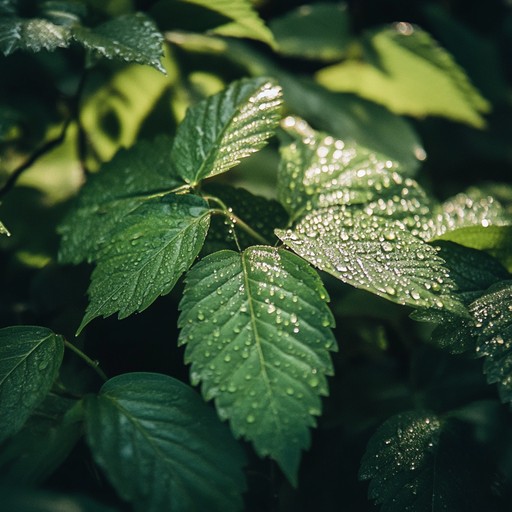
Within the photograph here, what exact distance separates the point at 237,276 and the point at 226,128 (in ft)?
1.06

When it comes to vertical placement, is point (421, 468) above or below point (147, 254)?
below

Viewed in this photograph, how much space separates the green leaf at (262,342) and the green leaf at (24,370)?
208 millimetres

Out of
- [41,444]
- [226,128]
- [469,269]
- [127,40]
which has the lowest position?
[41,444]

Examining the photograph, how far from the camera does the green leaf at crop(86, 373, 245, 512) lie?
67cm

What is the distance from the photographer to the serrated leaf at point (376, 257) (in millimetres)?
751

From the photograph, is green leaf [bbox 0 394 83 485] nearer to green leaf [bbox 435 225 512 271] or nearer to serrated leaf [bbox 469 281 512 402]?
serrated leaf [bbox 469 281 512 402]

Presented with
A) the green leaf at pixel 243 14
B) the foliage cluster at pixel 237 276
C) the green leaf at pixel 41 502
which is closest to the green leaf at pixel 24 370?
the foliage cluster at pixel 237 276

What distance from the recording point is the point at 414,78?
155 cm

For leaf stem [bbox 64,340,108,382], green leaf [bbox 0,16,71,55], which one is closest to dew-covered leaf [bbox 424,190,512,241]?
leaf stem [bbox 64,340,108,382]

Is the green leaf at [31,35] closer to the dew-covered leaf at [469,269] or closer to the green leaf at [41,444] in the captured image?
the green leaf at [41,444]

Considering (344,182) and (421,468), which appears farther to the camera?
(344,182)

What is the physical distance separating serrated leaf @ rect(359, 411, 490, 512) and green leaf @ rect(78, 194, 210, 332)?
1.48ft

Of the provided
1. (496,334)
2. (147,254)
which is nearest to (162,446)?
(147,254)

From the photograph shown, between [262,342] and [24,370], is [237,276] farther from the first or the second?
[24,370]
